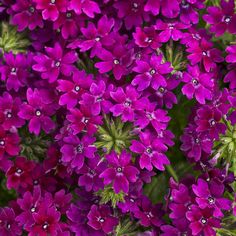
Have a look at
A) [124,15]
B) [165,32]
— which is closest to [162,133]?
[165,32]

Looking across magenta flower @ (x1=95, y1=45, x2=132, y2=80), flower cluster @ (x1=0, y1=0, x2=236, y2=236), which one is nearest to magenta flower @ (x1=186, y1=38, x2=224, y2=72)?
flower cluster @ (x1=0, y1=0, x2=236, y2=236)

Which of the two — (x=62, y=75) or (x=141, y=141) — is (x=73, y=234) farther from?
(x=62, y=75)

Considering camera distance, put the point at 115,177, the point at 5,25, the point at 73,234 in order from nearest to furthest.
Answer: the point at 115,177
the point at 73,234
the point at 5,25

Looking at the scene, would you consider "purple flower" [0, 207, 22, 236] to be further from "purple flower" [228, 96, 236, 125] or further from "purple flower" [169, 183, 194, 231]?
"purple flower" [228, 96, 236, 125]

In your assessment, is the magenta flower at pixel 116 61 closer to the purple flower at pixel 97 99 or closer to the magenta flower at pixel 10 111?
the purple flower at pixel 97 99

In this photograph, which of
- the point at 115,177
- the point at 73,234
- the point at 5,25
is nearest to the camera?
the point at 115,177

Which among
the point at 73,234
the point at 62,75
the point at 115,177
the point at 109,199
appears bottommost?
the point at 73,234

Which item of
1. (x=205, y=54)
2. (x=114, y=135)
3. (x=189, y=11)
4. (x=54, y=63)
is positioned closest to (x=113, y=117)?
(x=114, y=135)
